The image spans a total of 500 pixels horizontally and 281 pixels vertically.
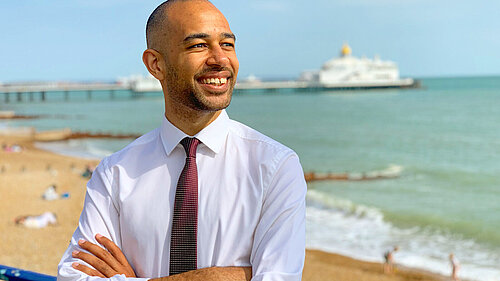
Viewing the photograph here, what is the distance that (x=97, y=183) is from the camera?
1.50 metres

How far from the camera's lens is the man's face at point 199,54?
4.43 feet

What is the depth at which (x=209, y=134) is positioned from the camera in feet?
4.72

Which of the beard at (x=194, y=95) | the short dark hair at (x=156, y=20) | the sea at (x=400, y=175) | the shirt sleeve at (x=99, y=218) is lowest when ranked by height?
the sea at (x=400, y=175)

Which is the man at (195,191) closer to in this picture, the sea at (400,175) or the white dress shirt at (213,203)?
the white dress shirt at (213,203)

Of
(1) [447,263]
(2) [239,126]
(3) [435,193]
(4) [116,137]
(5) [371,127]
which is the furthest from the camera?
(5) [371,127]

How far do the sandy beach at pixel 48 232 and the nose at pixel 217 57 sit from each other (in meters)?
7.72

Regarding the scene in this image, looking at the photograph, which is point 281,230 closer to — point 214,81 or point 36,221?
point 214,81

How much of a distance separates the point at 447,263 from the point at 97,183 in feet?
31.0

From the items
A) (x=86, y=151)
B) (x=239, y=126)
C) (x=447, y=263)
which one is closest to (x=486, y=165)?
(x=447, y=263)

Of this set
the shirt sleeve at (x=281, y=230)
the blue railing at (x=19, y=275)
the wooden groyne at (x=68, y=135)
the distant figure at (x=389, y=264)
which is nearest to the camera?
the shirt sleeve at (x=281, y=230)

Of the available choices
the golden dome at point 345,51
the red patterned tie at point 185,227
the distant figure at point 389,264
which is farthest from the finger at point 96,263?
the golden dome at point 345,51

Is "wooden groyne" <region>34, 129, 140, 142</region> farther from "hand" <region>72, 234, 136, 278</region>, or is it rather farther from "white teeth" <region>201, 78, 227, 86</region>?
"white teeth" <region>201, 78, 227, 86</region>

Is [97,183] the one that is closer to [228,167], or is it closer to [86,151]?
[228,167]

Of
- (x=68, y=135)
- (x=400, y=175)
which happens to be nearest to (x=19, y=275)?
(x=400, y=175)
